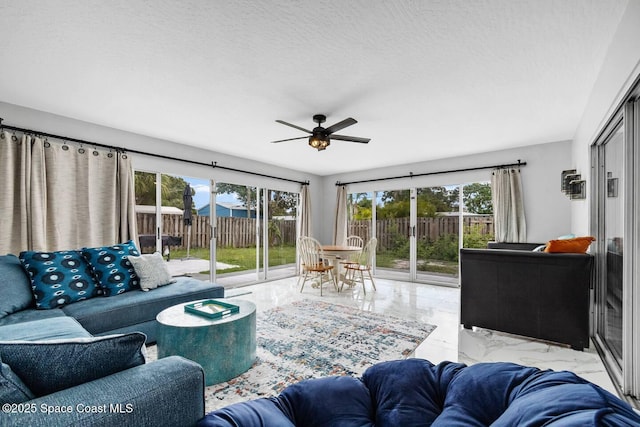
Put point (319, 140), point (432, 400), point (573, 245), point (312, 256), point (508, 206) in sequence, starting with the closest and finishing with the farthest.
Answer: point (432, 400) < point (573, 245) < point (319, 140) < point (508, 206) < point (312, 256)

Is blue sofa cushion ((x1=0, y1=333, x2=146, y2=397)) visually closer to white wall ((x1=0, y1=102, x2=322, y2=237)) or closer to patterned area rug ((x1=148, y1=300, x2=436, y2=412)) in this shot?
patterned area rug ((x1=148, y1=300, x2=436, y2=412))

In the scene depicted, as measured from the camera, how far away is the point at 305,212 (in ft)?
21.9

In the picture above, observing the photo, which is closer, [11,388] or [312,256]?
[11,388]

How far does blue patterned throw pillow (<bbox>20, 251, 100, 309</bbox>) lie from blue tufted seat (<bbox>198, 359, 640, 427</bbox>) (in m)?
2.45

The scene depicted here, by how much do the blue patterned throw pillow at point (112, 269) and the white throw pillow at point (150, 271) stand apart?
0.25 ft

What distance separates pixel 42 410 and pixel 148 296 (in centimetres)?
226

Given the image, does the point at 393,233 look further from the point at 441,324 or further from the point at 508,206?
the point at 441,324

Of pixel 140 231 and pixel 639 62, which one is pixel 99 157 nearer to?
pixel 140 231

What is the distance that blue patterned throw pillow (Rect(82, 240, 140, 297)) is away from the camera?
279cm

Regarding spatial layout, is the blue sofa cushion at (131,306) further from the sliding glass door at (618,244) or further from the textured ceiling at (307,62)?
the sliding glass door at (618,244)

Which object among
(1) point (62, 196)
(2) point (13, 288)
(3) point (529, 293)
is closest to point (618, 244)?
(3) point (529, 293)

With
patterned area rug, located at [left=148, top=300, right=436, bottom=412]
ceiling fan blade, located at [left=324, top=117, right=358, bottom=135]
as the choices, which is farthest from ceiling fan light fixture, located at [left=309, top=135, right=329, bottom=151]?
patterned area rug, located at [left=148, top=300, right=436, bottom=412]

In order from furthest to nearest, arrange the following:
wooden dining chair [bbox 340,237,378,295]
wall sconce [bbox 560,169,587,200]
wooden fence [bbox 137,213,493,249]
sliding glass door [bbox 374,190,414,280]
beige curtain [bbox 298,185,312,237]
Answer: beige curtain [bbox 298,185,312,237] → sliding glass door [bbox 374,190,414,280] → wooden dining chair [bbox 340,237,378,295] → wooden fence [bbox 137,213,493,249] → wall sconce [bbox 560,169,587,200]

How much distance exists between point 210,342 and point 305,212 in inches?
185
